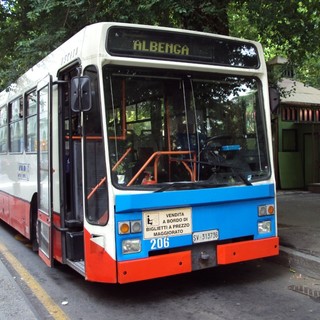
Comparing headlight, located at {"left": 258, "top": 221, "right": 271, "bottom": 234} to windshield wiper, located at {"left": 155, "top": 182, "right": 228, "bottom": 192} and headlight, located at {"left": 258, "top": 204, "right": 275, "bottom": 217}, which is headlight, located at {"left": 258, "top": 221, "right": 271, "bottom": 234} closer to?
headlight, located at {"left": 258, "top": 204, "right": 275, "bottom": 217}

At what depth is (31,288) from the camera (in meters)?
5.51

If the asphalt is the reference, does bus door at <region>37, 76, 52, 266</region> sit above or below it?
above

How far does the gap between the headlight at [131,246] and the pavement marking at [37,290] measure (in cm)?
90

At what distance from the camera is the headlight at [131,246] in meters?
4.49

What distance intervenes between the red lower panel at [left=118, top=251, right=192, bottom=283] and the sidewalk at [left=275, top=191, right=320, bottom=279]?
194cm

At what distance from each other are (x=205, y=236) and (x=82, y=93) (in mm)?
1986

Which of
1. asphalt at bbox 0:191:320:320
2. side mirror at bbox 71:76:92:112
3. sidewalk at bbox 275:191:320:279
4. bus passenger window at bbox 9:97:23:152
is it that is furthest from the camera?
bus passenger window at bbox 9:97:23:152

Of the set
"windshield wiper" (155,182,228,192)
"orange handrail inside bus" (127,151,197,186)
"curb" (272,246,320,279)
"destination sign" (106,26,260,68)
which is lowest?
"curb" (272,246,320,279)

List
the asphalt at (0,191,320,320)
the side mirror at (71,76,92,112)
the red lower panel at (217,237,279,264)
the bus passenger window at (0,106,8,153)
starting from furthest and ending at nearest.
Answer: the bus passenger window at (0,106,8,153) < the red lower panel at (217,237,279,264) < the asphalt at (0,191,320,320) < the side mirror at (71,76,92,112)

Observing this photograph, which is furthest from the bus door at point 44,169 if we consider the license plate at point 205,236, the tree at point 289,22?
the tree at point 289,22

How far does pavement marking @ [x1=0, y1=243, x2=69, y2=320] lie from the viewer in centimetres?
464

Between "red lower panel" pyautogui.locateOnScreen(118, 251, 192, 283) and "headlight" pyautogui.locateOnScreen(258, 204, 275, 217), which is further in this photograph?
"headlight" pyautogui.locateOnScreen(258, 204, 275, 217)

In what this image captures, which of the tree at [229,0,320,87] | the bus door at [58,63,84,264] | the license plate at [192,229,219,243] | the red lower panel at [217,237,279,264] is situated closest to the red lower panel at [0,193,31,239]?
the bus door at [58,63,84,264]

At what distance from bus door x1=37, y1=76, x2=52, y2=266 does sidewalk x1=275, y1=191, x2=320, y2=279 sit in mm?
3210
